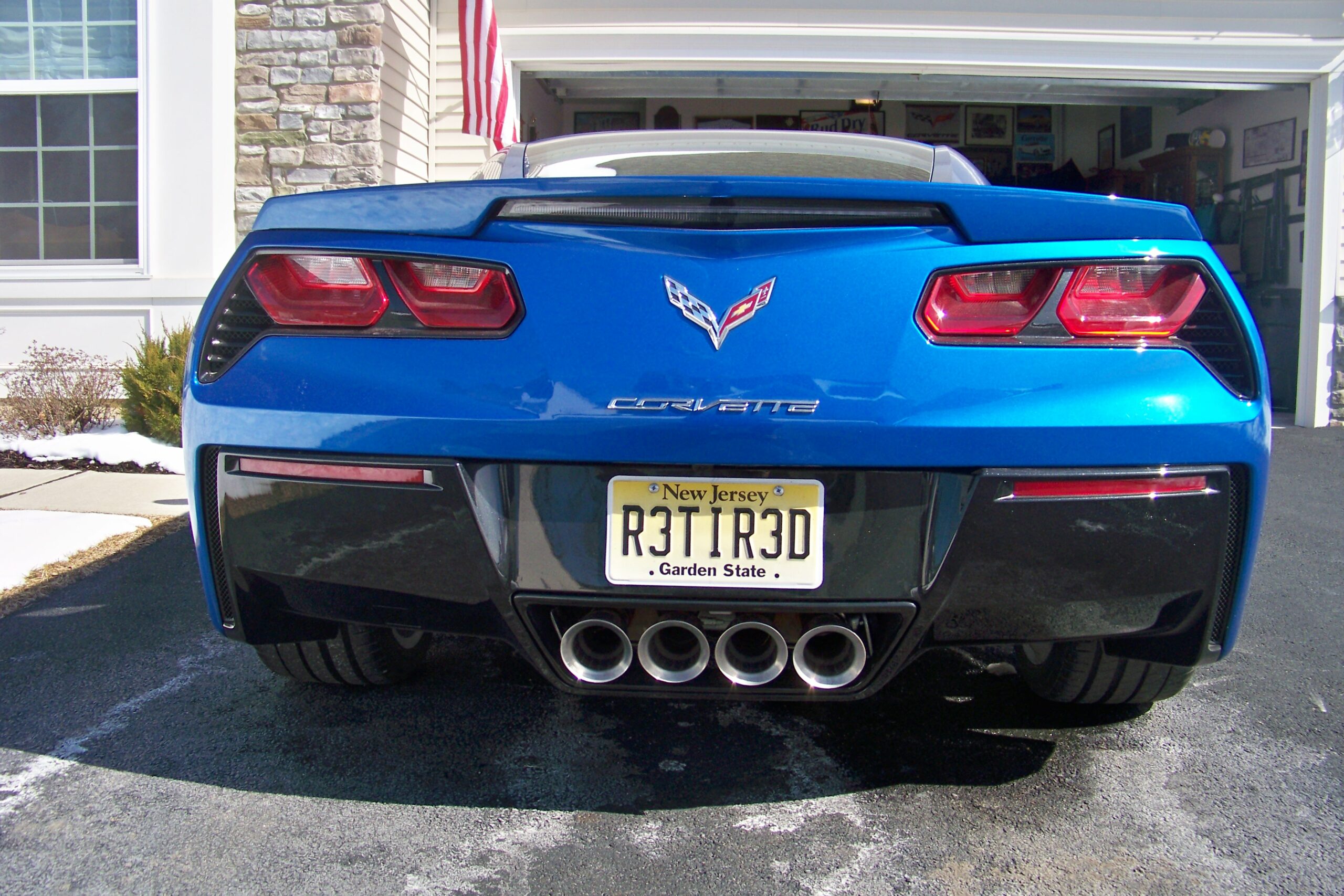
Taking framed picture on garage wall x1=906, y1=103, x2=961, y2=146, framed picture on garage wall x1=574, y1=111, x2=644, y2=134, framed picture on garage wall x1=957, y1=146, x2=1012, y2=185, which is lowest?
framed picture on garage wall x1=957, y1=146, x2=1012, y2=185

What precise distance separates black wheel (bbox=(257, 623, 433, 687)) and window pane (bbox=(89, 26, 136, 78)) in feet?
20.1

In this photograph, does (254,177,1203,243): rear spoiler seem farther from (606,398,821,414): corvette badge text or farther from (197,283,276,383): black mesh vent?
(606,398,821,414): corvette badge text

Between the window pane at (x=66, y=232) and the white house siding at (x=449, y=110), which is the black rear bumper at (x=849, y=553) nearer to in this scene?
the window pane at (x=66, y=232)

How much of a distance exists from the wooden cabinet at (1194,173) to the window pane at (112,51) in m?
9.31

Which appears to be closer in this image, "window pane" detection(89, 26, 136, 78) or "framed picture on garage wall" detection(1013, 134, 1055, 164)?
"window pane" detection(89, 26, 136, 78)

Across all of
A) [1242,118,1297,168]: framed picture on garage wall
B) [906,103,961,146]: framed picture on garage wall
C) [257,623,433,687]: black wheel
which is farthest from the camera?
[906,103,961,146]: framed picture on garage wall

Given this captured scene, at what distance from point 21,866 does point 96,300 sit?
19.5 ft

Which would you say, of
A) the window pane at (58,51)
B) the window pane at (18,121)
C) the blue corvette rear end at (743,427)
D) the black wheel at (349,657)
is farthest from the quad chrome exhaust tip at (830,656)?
the window pane at (18,121)

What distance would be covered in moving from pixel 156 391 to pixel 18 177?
103 inches

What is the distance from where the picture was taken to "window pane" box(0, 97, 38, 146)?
22.4ft

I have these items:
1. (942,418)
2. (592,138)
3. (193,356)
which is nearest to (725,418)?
(942,418)

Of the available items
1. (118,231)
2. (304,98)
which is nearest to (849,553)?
(304,98)

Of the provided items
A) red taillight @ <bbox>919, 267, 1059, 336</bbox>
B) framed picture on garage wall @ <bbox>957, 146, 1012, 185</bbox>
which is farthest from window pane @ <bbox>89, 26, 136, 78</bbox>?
framed picture on garage wall @ <bbox>957, 146, 1012, 185</bbox>

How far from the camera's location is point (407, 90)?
7.25 m
